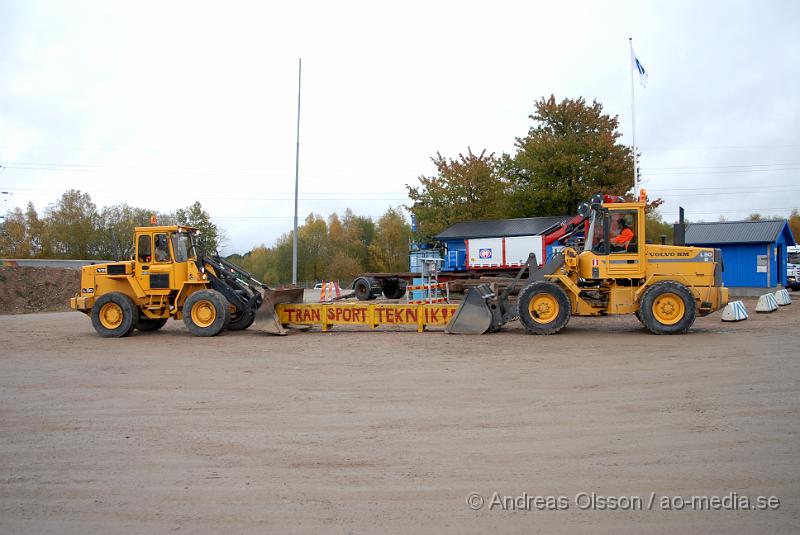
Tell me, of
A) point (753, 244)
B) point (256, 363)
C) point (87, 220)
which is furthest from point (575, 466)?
point (87, 220)

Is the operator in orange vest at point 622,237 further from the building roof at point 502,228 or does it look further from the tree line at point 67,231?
the tree line at point 67,231

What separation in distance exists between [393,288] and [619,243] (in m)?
14.5

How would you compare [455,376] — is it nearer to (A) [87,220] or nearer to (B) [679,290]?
(B) [679,290]

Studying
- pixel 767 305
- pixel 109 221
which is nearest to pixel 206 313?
pixel 767 305

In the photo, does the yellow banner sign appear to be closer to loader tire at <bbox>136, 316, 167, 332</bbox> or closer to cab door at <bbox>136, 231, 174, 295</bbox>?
cab door at <bbox>136, 231, 174, 295</bbox>

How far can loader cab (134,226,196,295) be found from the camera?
1560 cm

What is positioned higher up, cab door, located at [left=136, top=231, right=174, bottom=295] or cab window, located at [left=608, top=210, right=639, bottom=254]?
cab window, located at [left=608, top=210, right=639, bottom=254]

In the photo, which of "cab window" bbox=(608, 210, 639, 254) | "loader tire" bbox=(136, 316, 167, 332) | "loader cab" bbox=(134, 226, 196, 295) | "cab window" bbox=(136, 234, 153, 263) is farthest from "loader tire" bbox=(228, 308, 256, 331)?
"cab window" bbox=(608, 210, 639, 254)

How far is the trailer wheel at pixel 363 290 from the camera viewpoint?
1053 inches

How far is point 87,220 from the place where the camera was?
175ft

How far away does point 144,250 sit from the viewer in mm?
15789

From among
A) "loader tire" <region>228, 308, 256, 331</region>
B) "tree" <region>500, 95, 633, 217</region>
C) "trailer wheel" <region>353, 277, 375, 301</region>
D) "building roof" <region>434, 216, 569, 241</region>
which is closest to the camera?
"loader tire" <region>228, 308, 256, 331</region>

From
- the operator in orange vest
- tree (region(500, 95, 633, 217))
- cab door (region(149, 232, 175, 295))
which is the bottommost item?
cab door (region(149, 232, 175, 295))

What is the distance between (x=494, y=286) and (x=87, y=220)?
47619 mm
